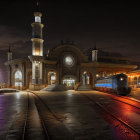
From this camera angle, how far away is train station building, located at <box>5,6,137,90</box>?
36969mm

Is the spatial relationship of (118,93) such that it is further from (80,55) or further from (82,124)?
(80,55)

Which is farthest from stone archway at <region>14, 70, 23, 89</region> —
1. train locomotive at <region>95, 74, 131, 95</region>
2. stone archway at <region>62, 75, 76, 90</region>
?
train locomotive at <region>95, 74, 131, 95</region>

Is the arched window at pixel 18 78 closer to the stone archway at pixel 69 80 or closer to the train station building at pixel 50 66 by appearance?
the train station building at pixel 50 66

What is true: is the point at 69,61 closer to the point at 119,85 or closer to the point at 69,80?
the point at 69,80

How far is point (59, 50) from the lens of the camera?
4100 centimetres

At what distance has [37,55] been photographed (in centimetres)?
3688

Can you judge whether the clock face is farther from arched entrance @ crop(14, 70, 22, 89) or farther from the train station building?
arched entrance @ crop(14, 70, 22, 89)

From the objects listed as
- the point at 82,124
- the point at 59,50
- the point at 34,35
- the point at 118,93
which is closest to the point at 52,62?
the point at 59,50

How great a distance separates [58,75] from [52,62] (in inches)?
144

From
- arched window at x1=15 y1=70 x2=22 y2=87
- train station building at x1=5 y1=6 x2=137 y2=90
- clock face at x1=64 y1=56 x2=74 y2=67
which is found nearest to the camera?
train station building at x1=5 y1=6 x2=137 y2=90

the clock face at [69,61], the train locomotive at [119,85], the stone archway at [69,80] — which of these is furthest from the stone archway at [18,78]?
the train locomotive at [119,85]

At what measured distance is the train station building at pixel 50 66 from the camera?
121 feet

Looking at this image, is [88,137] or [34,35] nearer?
[88,137]

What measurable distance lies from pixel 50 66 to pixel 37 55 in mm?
4938
